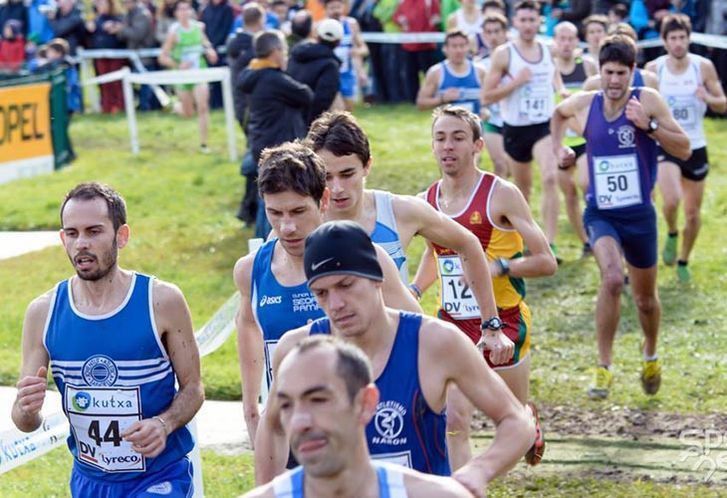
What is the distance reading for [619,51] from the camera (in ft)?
30.9

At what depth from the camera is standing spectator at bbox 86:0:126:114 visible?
80.9ft

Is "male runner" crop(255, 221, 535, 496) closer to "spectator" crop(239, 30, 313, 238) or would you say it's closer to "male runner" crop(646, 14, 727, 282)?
"spectator" crop(239, 30, 313, 238)

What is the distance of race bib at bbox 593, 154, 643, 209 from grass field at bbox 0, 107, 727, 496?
1276 millimetres

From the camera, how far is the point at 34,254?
14719 millimetres

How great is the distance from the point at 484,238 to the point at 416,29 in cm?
1505

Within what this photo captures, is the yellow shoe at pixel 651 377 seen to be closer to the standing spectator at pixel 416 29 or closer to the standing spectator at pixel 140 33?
the standing spectator at pixel 416 29

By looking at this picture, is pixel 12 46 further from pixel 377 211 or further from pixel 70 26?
pixel 377 211

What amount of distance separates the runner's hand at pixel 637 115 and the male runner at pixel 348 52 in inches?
356

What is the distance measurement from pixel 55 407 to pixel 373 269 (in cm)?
545

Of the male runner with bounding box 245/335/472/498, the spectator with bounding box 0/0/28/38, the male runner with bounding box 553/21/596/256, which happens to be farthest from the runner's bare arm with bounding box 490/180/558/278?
the spectator with bounding box 0/0/28/38

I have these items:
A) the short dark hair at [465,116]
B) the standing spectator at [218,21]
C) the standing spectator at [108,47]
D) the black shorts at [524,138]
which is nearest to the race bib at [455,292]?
the short dark hair at [465,116]

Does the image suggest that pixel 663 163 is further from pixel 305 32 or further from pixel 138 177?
pixel 138 177

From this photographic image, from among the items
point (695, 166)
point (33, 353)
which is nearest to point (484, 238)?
point (33, 353)

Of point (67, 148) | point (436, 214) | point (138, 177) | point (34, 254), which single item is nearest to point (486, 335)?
point (436, 214)
